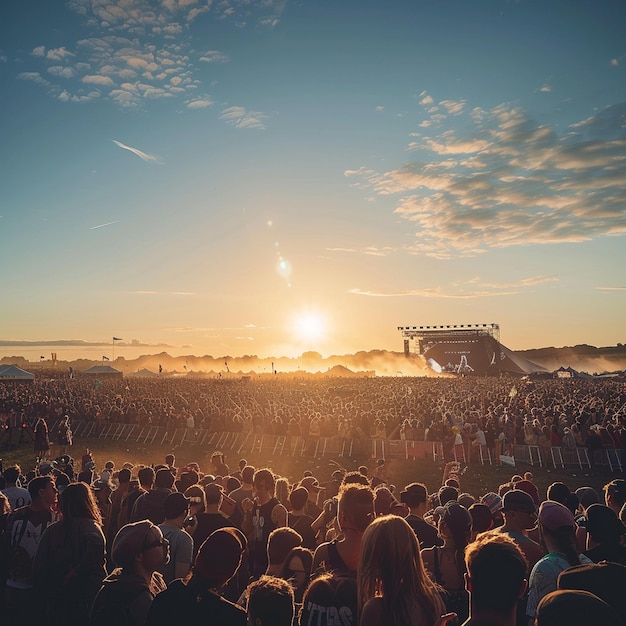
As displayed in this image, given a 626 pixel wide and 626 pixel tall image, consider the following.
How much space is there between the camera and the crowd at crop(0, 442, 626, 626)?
2.75 meters

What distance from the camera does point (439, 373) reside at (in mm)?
77312

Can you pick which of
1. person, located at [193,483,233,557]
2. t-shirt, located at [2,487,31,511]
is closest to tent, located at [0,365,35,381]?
t-shirt, located at [2,487,31,511]

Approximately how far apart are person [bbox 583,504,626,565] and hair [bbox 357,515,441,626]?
192 cm

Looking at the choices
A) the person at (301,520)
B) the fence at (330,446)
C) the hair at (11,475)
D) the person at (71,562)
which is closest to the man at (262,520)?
the person at (301,520)

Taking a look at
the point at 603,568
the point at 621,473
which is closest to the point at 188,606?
the point at 603,568

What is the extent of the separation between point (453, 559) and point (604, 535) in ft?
4.06

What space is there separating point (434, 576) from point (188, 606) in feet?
7.47

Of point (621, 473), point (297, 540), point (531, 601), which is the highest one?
point (297, 540)

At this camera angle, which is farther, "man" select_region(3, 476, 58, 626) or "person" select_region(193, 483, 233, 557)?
"person" select_region(193, 483, 233, 557)

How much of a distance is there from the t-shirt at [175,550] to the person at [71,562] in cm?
68

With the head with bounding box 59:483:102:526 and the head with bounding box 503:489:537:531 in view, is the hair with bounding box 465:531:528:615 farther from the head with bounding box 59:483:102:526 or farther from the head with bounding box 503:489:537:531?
the head with bounding box 59:483:102:526

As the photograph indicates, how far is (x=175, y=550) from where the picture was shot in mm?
4879

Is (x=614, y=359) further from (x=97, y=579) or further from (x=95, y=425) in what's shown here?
(x=97, y=579)

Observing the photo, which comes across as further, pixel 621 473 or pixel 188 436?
pixel 188 436
